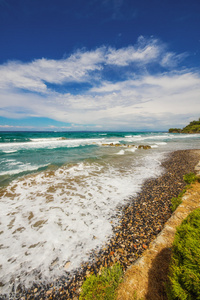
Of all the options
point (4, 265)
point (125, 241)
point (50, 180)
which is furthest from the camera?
point (50, 180)

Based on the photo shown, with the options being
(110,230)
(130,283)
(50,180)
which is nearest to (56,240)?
(110,230)

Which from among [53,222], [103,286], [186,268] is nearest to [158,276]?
[103,286]

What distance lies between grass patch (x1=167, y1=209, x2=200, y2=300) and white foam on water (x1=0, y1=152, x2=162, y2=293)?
273 centimetres

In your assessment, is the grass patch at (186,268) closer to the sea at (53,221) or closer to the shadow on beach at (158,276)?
the shadow on beach at (158,276)

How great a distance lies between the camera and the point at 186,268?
1639 millimetres

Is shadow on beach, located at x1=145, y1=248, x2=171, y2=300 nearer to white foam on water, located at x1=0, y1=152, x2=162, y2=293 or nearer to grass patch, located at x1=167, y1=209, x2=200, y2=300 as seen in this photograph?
grass patch, located at x1=167, y1=209, x2=200, y2=300

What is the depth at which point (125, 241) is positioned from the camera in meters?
3.89

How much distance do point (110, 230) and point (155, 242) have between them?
1.64 meters

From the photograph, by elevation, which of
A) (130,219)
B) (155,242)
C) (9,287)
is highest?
(155,242)

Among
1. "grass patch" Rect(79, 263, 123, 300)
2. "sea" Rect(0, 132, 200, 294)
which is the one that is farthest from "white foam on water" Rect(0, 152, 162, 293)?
"grass patch" Rect(79, 263, 123, 300)

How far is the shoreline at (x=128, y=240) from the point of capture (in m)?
2.89

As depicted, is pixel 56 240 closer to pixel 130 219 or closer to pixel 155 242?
pixel 130 219

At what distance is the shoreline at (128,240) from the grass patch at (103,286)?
Answer: 38 centimetres

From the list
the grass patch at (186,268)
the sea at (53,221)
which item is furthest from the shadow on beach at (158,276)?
the sea at (53,221)
